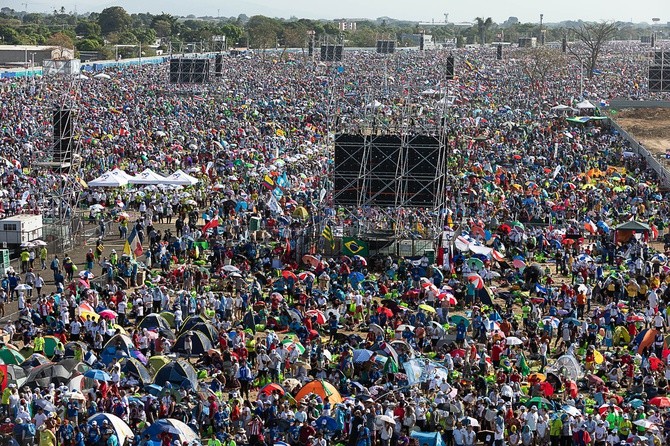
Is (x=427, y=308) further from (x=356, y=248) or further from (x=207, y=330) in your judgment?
(x=356, y=248)

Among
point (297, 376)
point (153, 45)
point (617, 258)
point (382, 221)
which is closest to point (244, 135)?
point (382, 221)

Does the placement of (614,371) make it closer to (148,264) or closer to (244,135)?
(148,264)

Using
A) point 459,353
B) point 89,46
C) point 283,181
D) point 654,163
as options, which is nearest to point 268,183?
point 283,181

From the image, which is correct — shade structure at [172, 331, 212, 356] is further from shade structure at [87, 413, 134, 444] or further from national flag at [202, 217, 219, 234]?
national flag at [202, 217, 219, 234]

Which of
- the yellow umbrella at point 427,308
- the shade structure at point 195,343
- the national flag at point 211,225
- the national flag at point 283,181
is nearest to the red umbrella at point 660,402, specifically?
the yellow umbrella at point 427,308

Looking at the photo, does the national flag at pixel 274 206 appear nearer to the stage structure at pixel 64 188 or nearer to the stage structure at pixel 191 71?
the stage structure at pixel 64 188

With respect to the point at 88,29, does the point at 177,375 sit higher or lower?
lower

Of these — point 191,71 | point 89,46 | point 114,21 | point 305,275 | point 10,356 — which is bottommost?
point 10,356

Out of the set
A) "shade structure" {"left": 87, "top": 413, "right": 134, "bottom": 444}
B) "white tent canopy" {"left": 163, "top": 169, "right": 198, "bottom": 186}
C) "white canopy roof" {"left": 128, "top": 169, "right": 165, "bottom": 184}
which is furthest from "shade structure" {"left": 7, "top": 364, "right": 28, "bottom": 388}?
"white tent canopy" {"left": 163, "top": 169, "right": 198, "bottom": 186}
